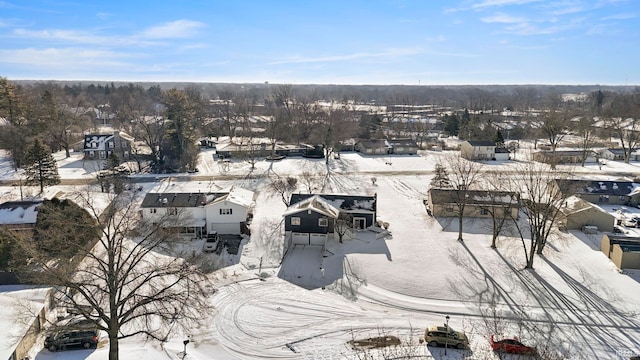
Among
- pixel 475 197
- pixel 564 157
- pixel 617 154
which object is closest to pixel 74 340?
pixel 475 197

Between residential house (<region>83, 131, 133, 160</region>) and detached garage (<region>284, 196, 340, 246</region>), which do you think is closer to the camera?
detached garage (<region>284, 196, 340, 246</region>)

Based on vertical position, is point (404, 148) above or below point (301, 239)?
above

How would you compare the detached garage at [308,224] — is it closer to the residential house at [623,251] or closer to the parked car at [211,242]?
the parked car at [211,242]

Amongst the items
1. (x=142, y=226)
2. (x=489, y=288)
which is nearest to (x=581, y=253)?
(x=489, y=288)

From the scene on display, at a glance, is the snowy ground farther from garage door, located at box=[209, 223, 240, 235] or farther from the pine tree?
the pine tree

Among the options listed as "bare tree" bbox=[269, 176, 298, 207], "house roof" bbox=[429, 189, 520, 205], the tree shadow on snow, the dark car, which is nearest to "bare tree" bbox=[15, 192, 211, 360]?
the dark car

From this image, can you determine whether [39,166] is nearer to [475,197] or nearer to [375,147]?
[475,197]
